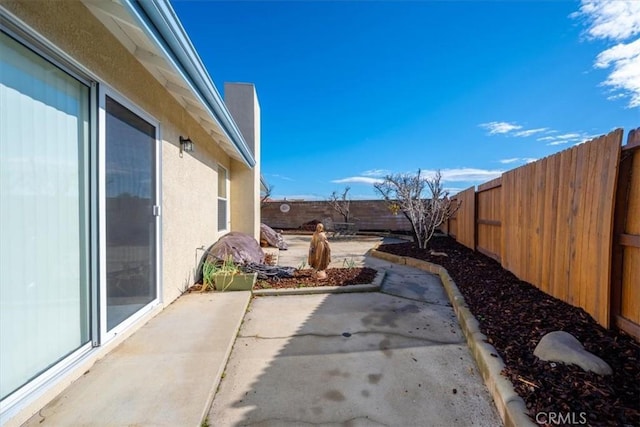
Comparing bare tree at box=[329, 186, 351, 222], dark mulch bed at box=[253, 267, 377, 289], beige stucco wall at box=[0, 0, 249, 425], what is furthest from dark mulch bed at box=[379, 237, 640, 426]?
bare tree at box=[329, 186, 351, 222]

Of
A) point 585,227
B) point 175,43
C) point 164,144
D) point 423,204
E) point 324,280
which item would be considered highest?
point 175,43

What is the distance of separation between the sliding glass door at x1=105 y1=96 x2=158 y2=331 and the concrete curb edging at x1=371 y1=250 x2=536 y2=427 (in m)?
3.15

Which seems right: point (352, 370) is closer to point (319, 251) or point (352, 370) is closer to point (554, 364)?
point (554, 364)

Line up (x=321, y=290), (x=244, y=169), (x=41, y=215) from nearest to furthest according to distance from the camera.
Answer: (x=41, y=215) < (x=321, y=290) < (x=244, y=169)

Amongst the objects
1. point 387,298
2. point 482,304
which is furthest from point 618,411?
point 387,298

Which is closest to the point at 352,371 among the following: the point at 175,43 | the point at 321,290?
the point at 321,290

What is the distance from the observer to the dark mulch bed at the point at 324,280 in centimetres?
504

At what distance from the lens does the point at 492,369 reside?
→ 227 centimetres

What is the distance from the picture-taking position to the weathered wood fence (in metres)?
2.42

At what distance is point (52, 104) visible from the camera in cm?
206

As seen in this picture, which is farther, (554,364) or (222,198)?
(222,198)

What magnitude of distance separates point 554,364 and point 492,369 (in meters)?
0.40

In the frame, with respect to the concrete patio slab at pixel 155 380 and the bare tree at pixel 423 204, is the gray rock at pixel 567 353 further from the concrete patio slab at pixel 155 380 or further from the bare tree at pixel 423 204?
the bare tree at pixel 423 204

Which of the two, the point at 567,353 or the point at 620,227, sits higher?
the point at 620,227
